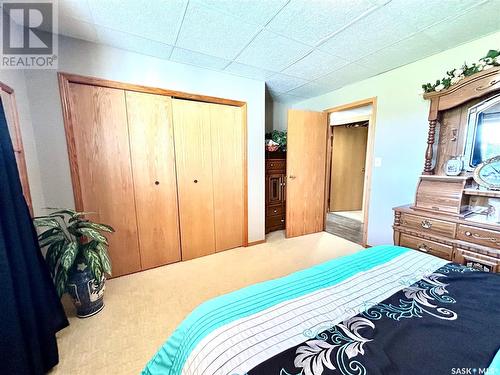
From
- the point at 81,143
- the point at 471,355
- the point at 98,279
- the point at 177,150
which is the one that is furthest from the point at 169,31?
the point at 471,355

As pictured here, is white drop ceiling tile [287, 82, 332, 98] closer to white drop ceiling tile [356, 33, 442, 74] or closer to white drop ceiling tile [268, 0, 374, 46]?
white drop ceiling tile [356, 33, 442, 74]

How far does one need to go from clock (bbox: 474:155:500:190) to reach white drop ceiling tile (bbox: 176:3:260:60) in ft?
7.19

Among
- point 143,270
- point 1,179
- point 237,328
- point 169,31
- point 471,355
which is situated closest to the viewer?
point 471,355

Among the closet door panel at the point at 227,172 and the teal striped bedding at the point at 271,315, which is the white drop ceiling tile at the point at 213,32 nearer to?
the closet door panel at the point at 227,172

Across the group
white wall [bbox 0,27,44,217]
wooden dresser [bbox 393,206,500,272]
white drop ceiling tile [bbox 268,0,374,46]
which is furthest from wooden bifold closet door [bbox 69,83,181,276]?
wooden dresser [bbox 393,206,500,272]

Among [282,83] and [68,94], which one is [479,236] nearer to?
[282,83]

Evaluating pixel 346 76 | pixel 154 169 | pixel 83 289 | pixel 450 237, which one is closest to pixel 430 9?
pixel 346 76

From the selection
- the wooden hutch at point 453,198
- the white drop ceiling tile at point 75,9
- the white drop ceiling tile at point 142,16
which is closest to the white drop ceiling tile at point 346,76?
the wooden hutch at point 453,198

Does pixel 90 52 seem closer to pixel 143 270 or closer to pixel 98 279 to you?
pixel 98 279

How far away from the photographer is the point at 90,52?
1857 millimetres

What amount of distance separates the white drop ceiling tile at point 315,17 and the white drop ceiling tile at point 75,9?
1.32 meters

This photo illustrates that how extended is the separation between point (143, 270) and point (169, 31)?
2.39m

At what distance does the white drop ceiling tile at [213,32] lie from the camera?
150 centimetres

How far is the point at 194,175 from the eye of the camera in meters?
2.50
